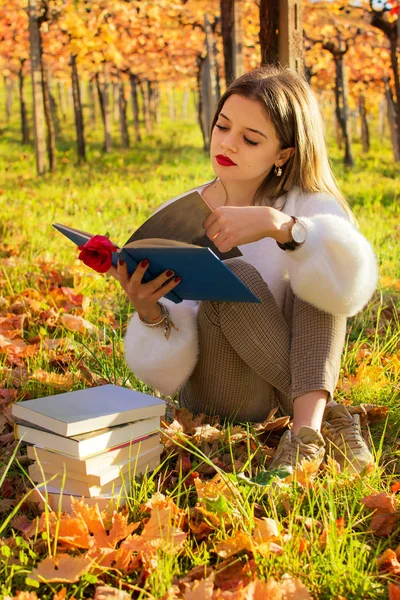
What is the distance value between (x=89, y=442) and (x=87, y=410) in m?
0.11

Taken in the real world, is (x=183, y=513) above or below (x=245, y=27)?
below

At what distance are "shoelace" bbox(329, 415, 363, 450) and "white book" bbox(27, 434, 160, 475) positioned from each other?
0.58 meters

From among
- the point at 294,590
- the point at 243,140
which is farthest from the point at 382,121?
the point at 294,590

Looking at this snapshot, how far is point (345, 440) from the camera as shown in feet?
7.18

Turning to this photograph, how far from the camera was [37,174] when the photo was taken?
9.22 metres

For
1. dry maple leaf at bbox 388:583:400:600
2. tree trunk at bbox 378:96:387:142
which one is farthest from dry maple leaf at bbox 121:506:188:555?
tree trunk at bbox 378:96:387:142

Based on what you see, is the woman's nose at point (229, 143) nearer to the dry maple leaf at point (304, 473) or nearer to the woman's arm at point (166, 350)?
the woman's arm at point (166, 350)

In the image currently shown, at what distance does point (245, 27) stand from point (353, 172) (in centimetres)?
419

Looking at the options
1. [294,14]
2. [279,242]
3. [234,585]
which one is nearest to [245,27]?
[294,14]

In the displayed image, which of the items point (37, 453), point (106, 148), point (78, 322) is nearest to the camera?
point (37, 453)

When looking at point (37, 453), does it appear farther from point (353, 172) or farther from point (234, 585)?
point (353, 172)

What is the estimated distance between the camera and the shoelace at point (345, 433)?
2.17m

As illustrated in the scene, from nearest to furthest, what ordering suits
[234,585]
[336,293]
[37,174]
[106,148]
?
[234,585], [336,293], [37,174], [106,148]

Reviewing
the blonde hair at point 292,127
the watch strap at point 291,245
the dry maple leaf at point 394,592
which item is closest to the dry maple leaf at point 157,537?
the dry maple leaf at point 394,592
